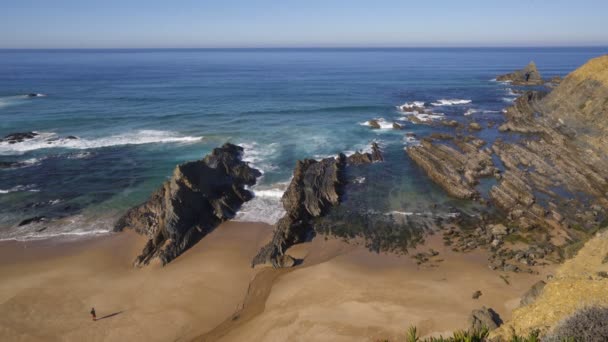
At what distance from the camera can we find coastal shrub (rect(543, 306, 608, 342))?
1167cm

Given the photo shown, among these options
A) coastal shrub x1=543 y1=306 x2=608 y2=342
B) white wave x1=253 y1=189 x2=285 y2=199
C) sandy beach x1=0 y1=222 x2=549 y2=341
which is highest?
coastal shrub x1=543 y1=306 x2=608 y2=342

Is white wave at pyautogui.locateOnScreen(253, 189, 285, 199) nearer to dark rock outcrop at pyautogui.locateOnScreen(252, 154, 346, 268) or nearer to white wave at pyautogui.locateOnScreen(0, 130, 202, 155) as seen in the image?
dark rock outcrop at pyautogui.locateOnScreen(252, 154, 346, 268)

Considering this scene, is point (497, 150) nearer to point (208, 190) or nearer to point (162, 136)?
point (208, 190)

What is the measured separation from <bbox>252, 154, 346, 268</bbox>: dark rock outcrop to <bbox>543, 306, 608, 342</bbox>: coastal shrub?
606 inches

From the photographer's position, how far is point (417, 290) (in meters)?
20.5

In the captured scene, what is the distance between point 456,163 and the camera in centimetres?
3881

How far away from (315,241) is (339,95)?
60.2m

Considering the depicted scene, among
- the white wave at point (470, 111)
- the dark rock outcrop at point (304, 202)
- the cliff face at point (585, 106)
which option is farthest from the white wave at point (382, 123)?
the cliff face at point (585, 106)

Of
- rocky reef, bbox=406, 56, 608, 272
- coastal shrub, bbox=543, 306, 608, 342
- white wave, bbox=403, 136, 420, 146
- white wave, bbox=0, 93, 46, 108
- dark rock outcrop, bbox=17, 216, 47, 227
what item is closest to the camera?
coastal shrub, bbox=543, 306, 608, 342

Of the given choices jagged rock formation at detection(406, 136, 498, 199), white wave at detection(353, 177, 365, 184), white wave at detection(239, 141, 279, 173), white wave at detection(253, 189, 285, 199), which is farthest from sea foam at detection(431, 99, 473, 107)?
white wave at detection(253, 189, 285, 199)

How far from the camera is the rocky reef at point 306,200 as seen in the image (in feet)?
80.5

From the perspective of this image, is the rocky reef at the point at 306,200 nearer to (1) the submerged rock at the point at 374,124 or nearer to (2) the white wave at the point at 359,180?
(2) the white wave at the point at 359,180

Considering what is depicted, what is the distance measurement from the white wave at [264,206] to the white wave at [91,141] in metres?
20.4

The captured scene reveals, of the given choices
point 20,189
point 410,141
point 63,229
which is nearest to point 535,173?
point 410,141
